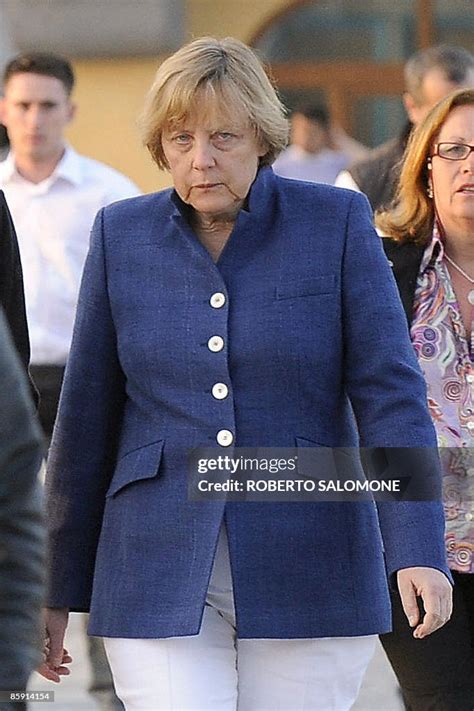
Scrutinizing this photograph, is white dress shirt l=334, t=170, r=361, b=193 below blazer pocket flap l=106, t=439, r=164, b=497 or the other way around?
below

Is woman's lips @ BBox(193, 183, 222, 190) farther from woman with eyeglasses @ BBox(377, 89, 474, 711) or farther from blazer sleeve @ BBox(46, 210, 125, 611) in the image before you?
woman with eyeglasses @ BBox(377, 89, 474, 711)

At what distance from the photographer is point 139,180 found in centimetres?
1445

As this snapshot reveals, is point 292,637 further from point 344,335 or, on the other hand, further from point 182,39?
point 182,39

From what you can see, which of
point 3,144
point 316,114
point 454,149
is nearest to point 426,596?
point 454,149

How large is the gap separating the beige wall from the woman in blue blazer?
10.8m

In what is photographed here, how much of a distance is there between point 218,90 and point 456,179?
3.47ft

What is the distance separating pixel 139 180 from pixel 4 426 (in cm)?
1268

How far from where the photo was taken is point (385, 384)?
10.9 ft

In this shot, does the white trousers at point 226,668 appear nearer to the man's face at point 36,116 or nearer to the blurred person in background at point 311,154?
the man's face at point 36,116

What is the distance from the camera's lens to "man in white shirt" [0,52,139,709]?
634 cm

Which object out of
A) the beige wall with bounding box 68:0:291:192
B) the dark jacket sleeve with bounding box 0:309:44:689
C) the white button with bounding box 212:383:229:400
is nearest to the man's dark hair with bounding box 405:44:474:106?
the white button with bounding box 212:383:229:400

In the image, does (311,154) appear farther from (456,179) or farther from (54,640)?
(54,640)

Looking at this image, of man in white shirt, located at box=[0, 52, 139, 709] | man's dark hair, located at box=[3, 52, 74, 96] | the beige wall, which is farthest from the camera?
the beige wall

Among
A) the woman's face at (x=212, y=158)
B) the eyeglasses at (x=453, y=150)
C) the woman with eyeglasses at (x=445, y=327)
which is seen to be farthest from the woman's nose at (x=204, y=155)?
the eyeglasses at (x=453, y=150)
